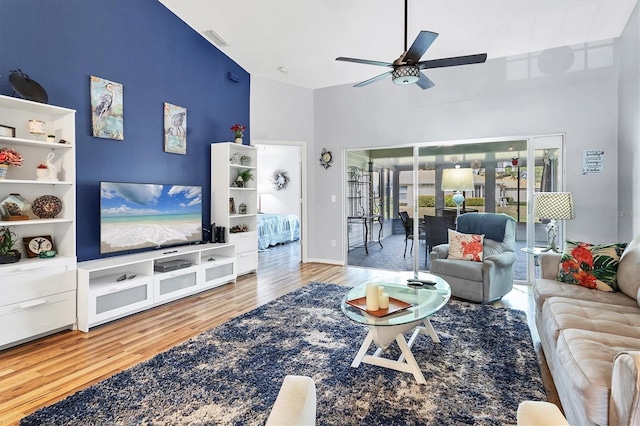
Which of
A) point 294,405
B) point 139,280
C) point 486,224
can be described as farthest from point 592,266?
point 139,280

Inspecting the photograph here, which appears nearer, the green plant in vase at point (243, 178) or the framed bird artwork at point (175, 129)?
the framed bird artwork at point (175, 129)

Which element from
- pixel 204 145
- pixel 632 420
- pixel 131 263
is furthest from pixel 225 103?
pixel 632 420

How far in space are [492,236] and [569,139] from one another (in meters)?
1.61

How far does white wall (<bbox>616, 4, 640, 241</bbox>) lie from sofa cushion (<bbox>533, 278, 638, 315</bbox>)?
1.48 metres

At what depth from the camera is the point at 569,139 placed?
4.51m

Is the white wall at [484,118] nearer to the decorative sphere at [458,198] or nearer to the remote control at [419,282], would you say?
the decorative sphere at [458,198]

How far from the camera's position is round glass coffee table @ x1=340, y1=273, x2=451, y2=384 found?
2.19 m

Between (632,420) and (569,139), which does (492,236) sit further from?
(632,420)

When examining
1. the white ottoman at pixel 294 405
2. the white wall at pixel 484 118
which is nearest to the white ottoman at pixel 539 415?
the white ottoman at pixel 294 405

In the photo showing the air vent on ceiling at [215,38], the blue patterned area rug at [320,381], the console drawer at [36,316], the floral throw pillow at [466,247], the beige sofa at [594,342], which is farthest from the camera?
the air vent on ceiling at [215,38]

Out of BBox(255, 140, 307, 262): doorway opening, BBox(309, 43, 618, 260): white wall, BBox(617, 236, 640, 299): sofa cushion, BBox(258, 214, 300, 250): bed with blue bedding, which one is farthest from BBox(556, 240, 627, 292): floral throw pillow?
BBox(255, 140, 307, 262): doorway opening

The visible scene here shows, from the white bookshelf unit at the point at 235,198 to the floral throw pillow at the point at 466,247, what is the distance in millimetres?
2768

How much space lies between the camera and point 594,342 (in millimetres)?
1752

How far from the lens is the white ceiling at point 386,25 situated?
367 centimetres
